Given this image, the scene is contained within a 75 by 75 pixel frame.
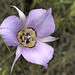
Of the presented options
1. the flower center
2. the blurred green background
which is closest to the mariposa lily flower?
the flower center

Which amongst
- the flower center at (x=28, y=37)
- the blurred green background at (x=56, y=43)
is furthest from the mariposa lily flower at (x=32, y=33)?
the blurred green background at (x=56, y=43)

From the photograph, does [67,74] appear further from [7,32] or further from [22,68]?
[7,32]

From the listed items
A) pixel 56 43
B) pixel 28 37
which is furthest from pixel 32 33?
pixel 56 43

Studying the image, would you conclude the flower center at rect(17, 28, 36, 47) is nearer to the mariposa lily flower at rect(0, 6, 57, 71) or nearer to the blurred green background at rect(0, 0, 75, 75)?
the mariposa lily flower at rect(0, 6, 57, 71)

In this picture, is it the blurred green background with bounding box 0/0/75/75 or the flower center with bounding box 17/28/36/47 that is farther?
the blurred green background with bounding box 0/0/75/75

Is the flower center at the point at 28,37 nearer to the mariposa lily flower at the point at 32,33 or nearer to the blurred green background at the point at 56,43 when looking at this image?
the mariposa lily flower at the point at 32,33

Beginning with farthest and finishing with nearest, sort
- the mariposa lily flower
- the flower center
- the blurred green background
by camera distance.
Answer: the blurred green background → the flower center → the mariposa lily flower

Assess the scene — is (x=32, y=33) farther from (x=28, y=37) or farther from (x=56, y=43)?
(x=56, y=43)

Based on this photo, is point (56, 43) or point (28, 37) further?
point (56, 43)
